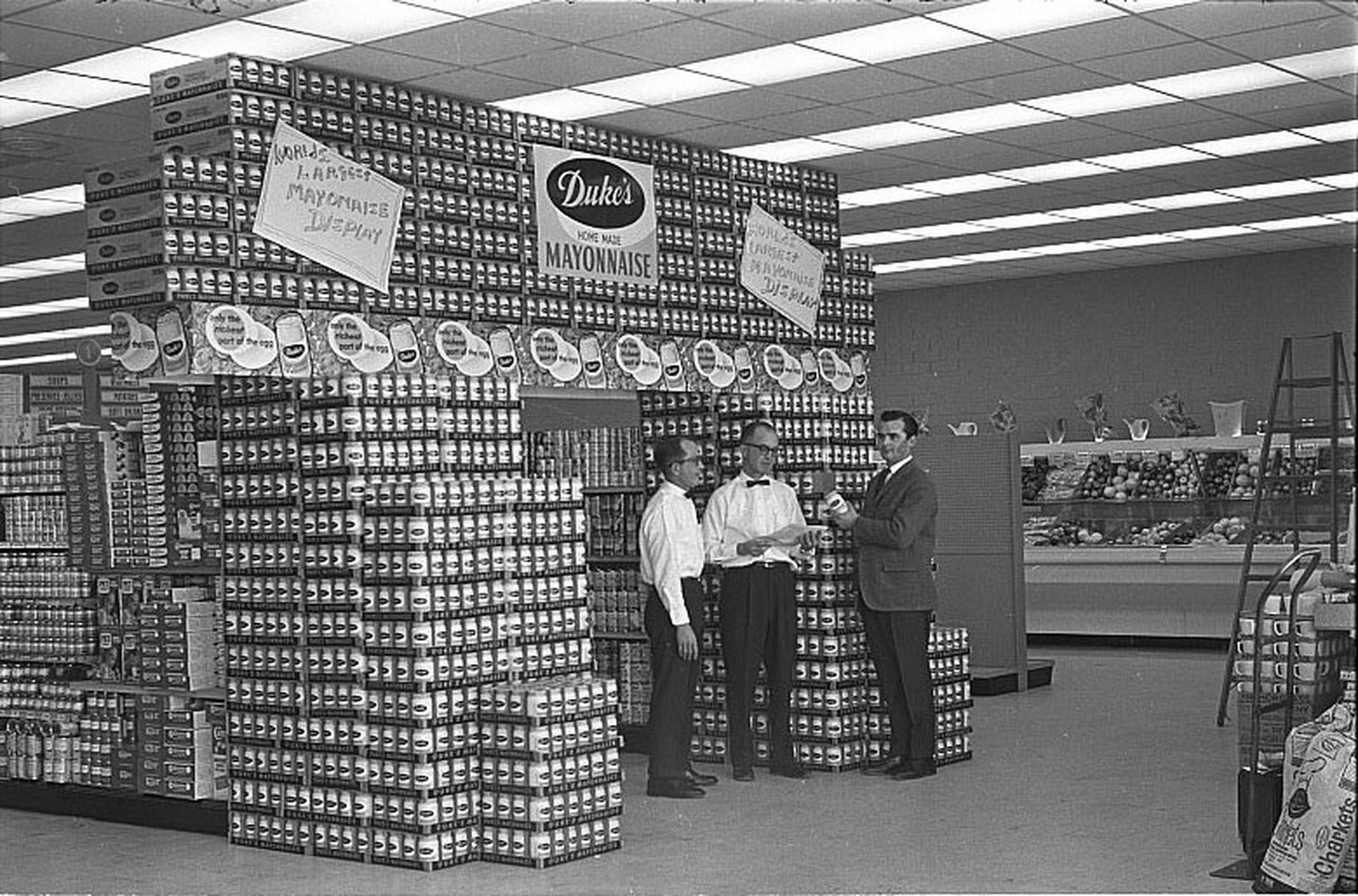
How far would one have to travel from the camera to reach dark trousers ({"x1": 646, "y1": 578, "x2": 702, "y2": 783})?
337 inches

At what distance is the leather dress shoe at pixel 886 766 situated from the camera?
9.07 meters

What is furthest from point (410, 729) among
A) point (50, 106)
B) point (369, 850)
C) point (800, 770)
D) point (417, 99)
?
point (50, 106)

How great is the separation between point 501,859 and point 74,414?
1012 cm

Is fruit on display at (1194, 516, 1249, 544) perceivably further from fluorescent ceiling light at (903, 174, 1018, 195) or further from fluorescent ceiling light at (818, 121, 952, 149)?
fluorescent ceiling light at (818, 121, 952, 149)

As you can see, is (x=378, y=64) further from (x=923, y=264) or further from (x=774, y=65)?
(x=923, y=264)

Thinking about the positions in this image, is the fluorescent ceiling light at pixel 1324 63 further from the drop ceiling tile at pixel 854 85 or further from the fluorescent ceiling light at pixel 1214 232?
the fluorescent ceiling light at pixel 1214 232

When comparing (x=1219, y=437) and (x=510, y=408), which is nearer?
(x=510, y=408)

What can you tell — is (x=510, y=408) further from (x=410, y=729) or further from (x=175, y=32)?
(x=175, y=32)

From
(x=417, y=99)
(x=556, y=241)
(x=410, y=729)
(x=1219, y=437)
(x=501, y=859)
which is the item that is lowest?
(x=501, y=859)

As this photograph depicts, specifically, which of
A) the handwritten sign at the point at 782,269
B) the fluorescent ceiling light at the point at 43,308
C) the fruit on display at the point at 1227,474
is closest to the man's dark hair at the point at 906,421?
the handwritten sign at the point at 782,269

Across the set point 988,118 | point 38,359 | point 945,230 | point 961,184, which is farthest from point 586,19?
point 38,359

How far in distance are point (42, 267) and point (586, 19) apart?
8.39 m

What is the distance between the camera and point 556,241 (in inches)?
358

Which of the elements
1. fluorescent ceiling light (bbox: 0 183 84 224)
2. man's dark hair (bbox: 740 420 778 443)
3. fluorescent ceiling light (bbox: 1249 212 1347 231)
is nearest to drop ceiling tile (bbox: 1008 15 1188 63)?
man's dark hair (bbox: 740 420 778 443)
